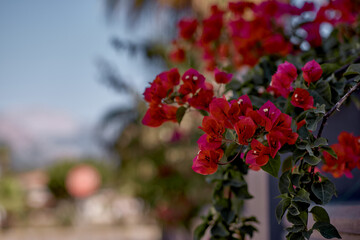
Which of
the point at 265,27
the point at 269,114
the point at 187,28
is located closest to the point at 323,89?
the point at 269,114

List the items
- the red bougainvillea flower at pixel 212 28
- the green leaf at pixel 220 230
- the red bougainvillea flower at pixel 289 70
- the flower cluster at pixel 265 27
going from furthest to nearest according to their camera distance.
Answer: the red bougainvillea flower at pixel 212 28
the flower cluster at pixel 265 27
the green leaf at pixel 220 230
the red bougainvillea flower at pixel 289 70

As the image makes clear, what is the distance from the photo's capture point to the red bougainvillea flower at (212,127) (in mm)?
596

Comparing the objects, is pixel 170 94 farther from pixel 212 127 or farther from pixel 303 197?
pixel 303 197

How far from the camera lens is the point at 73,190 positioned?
1137cm

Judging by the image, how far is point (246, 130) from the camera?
57cm

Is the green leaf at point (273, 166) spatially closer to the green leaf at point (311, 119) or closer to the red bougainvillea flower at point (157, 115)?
the green leaf at point (311, 119)

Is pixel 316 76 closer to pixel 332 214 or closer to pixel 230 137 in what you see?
pixel 230 137

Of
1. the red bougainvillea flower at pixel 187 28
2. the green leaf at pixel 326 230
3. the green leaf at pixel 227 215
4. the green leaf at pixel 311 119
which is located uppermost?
the red bougainvillea flower at pixel 187 28

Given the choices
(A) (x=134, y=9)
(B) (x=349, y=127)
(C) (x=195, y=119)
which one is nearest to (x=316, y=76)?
(B) (x=349, y=127)

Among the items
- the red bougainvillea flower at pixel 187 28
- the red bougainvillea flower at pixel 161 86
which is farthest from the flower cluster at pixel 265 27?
the red bougainvillea flower at pixel 161 86

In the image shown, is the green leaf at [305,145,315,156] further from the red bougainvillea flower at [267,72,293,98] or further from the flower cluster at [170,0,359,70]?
the flower cluster at [170,0,359,70]

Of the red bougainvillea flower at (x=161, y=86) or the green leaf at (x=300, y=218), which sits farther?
the red bougainvillea flower at (x=161, y=86)

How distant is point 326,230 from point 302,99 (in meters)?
0.20

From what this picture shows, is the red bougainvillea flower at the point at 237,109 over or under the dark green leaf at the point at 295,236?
over
